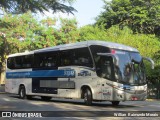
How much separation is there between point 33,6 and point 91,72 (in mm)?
13014

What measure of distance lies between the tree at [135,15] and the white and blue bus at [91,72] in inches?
1246

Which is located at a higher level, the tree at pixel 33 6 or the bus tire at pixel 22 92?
the tree at pixel 33 6

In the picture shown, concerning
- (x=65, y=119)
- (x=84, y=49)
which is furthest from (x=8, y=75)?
(x=65, y=119)

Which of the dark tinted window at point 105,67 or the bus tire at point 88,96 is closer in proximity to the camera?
the dark tinted window at point 105,67

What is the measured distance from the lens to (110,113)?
10.9 meters

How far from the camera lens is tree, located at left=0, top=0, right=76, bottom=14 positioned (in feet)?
22.4

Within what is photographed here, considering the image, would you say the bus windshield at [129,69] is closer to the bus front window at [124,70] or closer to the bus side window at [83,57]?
the bus front window at [124,70]

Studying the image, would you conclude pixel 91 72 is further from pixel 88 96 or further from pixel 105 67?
pixel 88 96

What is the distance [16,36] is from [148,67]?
82.2 ft

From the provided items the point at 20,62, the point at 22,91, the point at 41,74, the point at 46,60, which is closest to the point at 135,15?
the point at 20,62

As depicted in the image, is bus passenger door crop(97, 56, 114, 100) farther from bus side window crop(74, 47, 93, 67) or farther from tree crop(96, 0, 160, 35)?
tree crop(96, 0, 160, 35)

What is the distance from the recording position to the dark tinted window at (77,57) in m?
20.0

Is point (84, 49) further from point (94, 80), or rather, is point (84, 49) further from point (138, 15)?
point (138, 15)

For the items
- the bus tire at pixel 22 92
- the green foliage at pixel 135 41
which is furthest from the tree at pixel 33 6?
the green foliage at pixel 135 41
